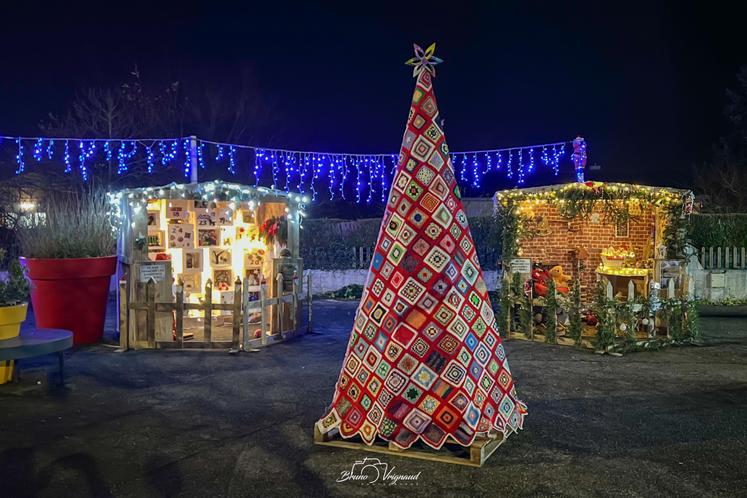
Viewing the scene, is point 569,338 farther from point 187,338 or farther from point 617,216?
point 187,338

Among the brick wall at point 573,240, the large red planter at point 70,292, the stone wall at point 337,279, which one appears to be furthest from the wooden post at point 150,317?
the stone wall at point 337,279

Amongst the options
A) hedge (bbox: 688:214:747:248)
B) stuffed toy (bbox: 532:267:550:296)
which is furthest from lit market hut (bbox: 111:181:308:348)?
hedge (bbox: 688:214:747:248)

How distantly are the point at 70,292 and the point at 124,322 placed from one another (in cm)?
100

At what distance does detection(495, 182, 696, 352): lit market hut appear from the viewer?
8.73 metres

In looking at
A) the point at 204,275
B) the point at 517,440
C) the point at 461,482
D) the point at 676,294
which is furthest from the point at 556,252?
the point at 461,482

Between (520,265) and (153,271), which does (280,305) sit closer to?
(153,271)

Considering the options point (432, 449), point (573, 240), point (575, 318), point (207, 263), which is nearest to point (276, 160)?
point (207, 263)

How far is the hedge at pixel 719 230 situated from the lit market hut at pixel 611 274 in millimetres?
4672

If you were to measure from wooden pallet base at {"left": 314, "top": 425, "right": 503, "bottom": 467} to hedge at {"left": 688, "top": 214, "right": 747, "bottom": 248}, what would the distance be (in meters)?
13.1

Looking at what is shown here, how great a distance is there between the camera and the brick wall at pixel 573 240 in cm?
1205

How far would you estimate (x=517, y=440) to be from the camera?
15.9 feet

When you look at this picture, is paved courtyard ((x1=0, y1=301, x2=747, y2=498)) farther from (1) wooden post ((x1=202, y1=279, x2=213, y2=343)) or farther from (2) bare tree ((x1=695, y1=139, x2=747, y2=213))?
(2) bare tree ((x1=695, y1=139, x2=747, y2=213))

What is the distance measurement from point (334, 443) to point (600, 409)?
105 inches

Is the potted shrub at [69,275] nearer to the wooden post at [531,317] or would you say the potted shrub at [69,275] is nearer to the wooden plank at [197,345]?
the wooden plank at [197,345]
